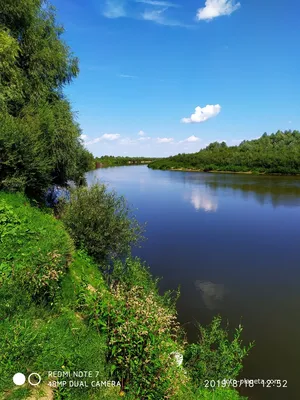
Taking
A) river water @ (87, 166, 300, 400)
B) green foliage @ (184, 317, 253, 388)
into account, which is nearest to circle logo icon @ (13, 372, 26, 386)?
green foliage @ (184, 317, 253, 388)

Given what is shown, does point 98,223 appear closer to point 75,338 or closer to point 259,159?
point 75,338

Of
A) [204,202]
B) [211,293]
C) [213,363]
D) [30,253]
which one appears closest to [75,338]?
[30,253]

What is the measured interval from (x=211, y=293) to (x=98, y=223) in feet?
21.0

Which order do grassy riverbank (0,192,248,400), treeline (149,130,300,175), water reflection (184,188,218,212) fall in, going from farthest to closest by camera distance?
treeline (149,130,300,175) < water reflection (184,188,218,212) < grassy riverbank (0,192,248,400)

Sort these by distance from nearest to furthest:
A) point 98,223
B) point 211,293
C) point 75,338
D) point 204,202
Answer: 1. point 75,338
2. point 98,223
3. point 211,293
4. point 204,202

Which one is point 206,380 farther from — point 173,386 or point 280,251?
point 280,251

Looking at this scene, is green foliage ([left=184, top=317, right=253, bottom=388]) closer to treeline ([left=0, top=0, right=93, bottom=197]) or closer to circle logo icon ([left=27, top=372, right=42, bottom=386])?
circle logo icon ([left=27, top=372, right=42, bottom=386])

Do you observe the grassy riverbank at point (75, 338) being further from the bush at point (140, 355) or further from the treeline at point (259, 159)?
the treeline at point (259, 159)

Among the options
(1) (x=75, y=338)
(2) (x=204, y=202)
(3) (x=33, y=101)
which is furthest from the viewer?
(2) (x=204, y=202)

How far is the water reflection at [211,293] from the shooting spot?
12.3 metres

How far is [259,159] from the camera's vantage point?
89312mm

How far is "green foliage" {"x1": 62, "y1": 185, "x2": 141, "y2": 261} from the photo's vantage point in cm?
1177

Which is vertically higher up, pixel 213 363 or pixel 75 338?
pixel 75 338

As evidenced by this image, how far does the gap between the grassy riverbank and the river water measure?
3.12 m
